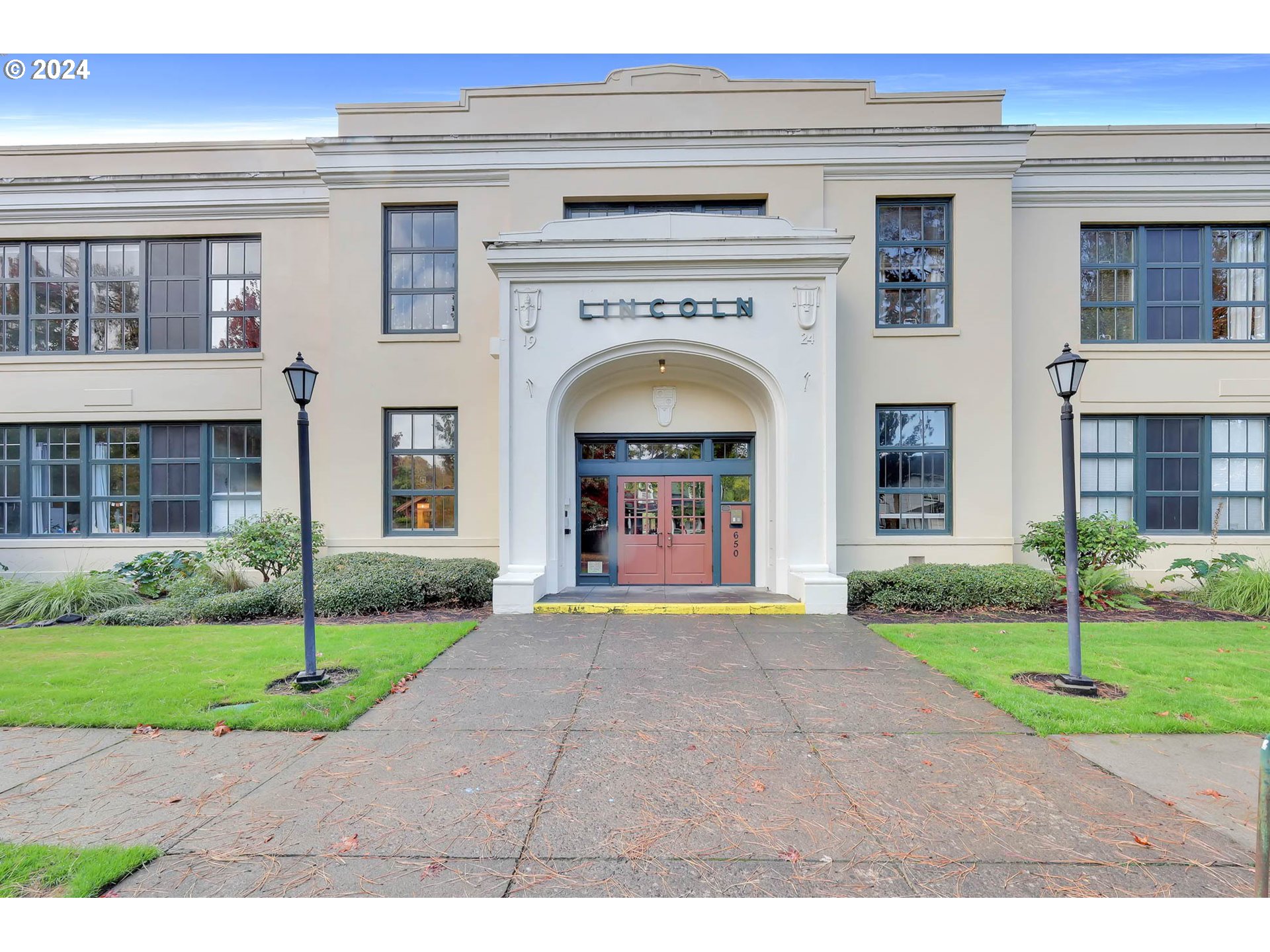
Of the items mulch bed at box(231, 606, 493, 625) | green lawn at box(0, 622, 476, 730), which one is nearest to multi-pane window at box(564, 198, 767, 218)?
mulch bed at box(231, 606, 493, 625)

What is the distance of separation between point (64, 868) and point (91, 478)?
46.1ft

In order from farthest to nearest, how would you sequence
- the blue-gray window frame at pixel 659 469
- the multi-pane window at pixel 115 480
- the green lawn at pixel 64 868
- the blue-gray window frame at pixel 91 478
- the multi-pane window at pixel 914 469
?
1. the multi-pane window at pixel 115 480
2. the blue-gray window frame at pixel 91 478
3. the blue-gray window frame at pixel 659 469
4. the multi-pane window at pixel 914 469
5. the green lawn at pixel 64 868

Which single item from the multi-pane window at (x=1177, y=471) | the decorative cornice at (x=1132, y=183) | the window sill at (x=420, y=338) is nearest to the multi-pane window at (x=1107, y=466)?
the multi-pane window at (x=1177, y=471)

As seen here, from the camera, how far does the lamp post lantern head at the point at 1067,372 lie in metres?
5.96

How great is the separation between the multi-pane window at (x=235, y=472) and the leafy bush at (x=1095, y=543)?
16263 mm

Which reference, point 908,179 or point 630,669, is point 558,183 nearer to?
point 908,179

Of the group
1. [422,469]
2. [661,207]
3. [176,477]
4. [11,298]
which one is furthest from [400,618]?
[11,298]

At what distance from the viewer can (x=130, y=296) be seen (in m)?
13.4

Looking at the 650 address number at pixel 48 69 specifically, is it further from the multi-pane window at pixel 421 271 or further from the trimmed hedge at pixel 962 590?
the trimmed hedge at pixel 962 590

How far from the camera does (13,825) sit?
3514 millimetres

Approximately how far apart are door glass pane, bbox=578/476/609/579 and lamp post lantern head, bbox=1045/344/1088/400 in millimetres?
8151

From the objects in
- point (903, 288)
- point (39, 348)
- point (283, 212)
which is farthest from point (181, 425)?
point (903, 288)

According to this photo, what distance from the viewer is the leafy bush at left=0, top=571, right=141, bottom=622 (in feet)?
33.9

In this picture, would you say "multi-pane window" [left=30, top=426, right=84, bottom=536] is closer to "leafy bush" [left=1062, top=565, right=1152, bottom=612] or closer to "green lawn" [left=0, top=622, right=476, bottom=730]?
"green lawn" [left=0, top=622, right=476, bottom=730]
